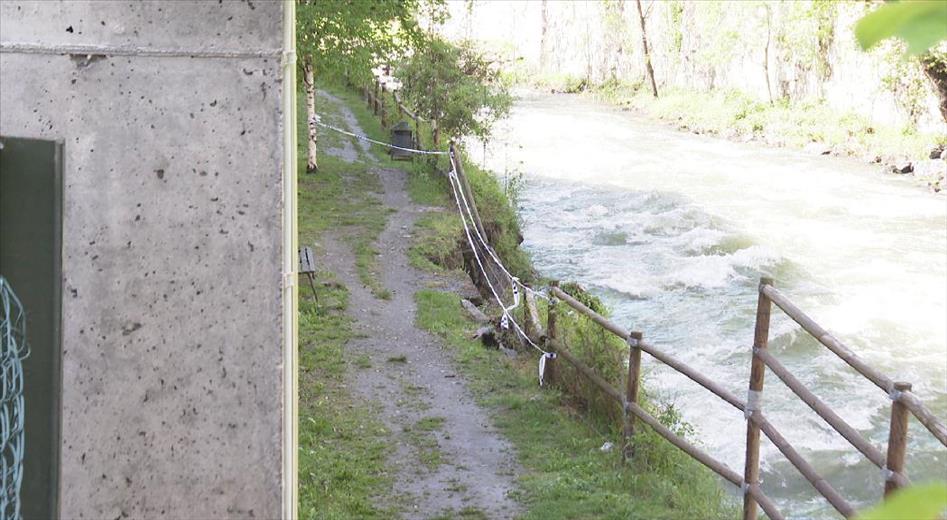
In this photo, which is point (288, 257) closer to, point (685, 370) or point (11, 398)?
point (11, 398)

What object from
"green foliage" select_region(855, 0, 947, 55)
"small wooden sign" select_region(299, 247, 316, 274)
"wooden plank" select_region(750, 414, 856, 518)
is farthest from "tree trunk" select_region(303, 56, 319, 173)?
"green foliage" select_region(855, 0, 947, 55)

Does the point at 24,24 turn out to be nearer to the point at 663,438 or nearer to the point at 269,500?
the point at 269,500

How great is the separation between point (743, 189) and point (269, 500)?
19.9 metres

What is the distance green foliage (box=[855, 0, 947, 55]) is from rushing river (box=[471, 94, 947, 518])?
27.9ft

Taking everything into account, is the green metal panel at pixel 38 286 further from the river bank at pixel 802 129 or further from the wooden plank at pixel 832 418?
the river bank at pixel 802 129

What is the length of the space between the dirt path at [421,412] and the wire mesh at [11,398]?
430cm

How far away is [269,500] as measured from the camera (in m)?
3.16

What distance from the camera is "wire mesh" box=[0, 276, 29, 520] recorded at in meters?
2.86

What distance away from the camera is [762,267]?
16234 mm

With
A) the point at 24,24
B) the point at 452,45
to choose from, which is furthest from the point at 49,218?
the point at 452,45

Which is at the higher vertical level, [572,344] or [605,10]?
[605,10]

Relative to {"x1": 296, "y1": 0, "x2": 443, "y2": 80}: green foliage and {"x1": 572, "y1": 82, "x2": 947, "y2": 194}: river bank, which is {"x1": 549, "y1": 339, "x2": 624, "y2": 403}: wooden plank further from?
{"x1": 572, "y1": 82, "x2": 947, "y2": 194}: river bank

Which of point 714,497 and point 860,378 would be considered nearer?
point 714,497

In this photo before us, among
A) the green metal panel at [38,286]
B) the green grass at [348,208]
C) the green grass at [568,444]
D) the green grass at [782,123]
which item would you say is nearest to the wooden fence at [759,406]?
the green grass at [568,444]
